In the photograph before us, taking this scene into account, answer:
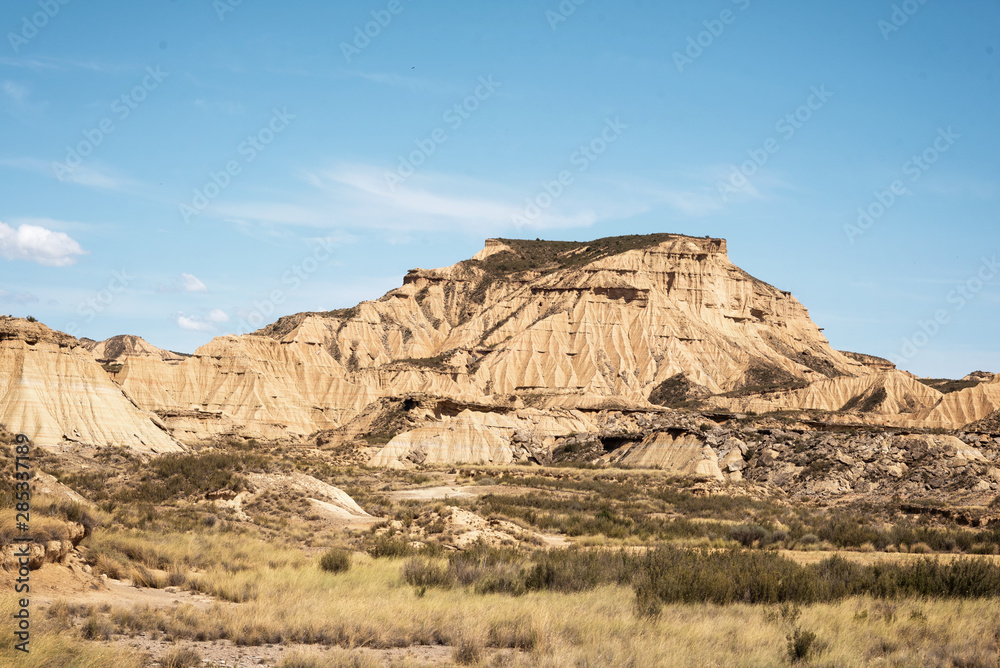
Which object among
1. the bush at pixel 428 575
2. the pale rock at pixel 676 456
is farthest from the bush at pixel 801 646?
the pale rock at pixel 676 456

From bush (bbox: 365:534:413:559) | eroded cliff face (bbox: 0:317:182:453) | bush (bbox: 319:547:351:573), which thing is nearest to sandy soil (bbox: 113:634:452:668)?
bush (bbox: 319:547:351:573)

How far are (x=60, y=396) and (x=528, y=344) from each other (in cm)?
9428

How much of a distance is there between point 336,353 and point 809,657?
13672cm

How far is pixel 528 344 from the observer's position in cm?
13175

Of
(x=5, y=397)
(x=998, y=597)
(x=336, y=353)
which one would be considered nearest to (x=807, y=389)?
(x=336, y=353)

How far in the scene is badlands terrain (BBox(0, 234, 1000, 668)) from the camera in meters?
11.0

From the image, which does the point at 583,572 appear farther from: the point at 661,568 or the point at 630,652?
the point at 630,652

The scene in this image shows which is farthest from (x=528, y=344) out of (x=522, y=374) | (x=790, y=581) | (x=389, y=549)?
(x=790, y=581)

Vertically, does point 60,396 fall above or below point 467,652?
above

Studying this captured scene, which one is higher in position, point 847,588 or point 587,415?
point 587,415

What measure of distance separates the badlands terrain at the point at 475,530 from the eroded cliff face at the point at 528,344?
1.33 m

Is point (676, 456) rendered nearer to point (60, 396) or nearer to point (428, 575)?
point (60, 396)

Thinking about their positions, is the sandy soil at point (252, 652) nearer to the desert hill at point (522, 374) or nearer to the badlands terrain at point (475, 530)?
the badlands terrain at point (475, 530)

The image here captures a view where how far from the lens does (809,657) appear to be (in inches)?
421
